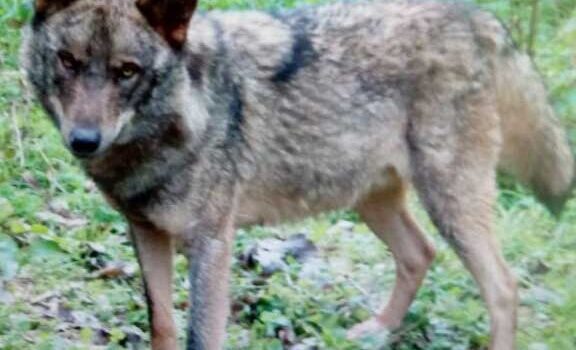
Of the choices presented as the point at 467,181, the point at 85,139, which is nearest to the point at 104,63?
the point at 85,139

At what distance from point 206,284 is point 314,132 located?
0.93 m

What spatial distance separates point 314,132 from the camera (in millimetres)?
6023

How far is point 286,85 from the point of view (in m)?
5.92

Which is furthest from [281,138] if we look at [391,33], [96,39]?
[96,39]

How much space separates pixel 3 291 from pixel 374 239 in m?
2.21

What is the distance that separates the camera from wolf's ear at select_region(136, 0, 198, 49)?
525 centimetres

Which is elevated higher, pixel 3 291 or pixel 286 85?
pixel 286 85

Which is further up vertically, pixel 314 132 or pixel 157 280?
pixel 314 132

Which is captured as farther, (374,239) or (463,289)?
(374,239)

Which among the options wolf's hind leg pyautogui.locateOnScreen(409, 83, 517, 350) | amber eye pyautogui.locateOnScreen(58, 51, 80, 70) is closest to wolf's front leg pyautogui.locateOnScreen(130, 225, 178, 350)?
amber eye pyautogui.locateOnScreen(58, 51, 80, 70)

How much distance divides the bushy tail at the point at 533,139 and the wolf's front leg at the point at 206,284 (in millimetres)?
1573

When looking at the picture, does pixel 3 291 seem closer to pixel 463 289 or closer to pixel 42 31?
pixel 42 31

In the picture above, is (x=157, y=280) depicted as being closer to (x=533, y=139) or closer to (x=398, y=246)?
(x=398, y=246)

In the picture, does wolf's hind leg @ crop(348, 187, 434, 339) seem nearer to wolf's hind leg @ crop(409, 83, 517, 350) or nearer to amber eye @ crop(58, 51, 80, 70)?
wolf's hind leg @ crop(409, 83, 517, 350)
